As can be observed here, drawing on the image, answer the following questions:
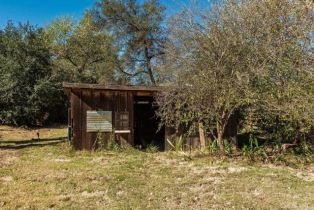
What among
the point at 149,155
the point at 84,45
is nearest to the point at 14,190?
the point at 149,155

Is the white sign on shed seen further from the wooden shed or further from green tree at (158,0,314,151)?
green tree at (158,0,314,151)

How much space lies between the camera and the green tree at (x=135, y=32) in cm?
2598

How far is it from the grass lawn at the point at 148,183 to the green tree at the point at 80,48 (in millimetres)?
16795

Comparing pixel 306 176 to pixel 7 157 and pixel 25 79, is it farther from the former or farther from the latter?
pixel 25 79

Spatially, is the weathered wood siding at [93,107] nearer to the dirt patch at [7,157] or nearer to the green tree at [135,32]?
the dirt patch at [7,157]

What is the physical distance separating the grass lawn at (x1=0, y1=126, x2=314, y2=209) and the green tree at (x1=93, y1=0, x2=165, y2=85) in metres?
15.5

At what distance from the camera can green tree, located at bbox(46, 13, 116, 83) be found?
90.8 feet

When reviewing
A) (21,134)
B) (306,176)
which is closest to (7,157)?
(21,134)

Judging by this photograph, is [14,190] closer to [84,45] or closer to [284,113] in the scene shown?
[284,113]

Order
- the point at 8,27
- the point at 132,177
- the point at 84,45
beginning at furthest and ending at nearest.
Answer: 1. the point at 84,45
2. the point at 8,27
3. the point at 132,177

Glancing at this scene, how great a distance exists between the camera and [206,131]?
12844mm

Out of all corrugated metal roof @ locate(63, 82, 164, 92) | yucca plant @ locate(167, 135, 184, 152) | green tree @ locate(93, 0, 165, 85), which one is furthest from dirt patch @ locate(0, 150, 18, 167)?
green tree @ locate(93, 0, 165, 85)

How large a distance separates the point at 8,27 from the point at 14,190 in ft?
66.8

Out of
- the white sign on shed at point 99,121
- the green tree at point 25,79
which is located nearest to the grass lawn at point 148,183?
the white sign on shed at point 99,121
